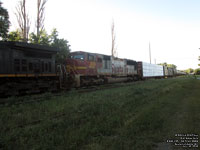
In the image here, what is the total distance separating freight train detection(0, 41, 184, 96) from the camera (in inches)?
340

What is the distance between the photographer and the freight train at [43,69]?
864 centimetres

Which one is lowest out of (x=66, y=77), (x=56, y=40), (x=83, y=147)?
(x=83, y=147)

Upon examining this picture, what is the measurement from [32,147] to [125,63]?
62.5 feet

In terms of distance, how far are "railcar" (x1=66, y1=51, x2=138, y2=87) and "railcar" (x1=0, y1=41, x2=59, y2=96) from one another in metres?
2.35

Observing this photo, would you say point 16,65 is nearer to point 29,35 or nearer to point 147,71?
point 29,35

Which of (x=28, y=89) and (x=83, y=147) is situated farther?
(x=28, y=89)

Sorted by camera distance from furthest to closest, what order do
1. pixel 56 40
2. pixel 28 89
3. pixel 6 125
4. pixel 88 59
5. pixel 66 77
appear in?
pixel 56 40
pixel 88 59
pixel 66 77
pixel 28 89
pixel 6 125

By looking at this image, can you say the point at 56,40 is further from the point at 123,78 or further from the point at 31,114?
the point at 31,114

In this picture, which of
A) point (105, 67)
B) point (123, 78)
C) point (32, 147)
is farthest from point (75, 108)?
point (123, 78)

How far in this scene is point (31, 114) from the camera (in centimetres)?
507

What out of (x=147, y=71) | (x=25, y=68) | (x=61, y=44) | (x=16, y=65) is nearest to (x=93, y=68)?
(x=61, y=44)

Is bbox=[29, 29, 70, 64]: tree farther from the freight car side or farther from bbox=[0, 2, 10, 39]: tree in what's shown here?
the freight car side

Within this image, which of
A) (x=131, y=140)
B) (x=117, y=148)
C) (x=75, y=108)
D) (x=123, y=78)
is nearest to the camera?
(x=117, y=148)

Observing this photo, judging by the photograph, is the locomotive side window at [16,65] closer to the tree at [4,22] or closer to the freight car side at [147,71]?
the tree at [4,22]
